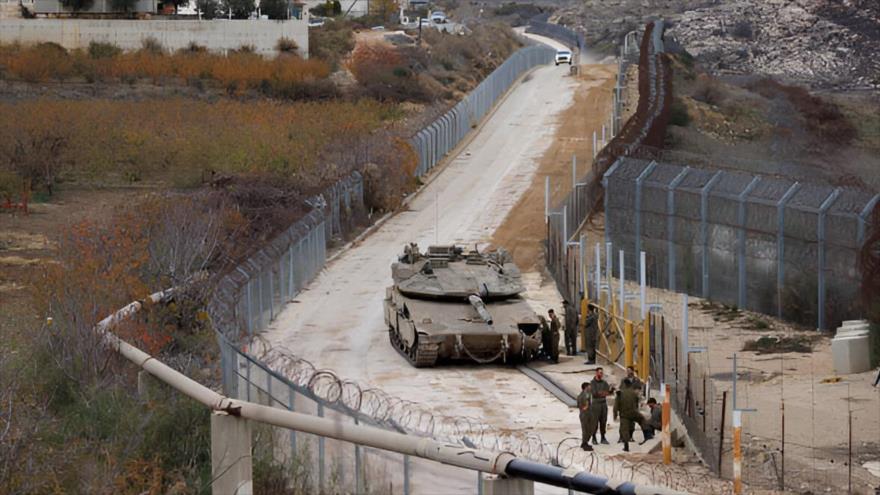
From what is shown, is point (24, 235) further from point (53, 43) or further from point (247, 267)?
point (53, 43)

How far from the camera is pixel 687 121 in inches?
3137

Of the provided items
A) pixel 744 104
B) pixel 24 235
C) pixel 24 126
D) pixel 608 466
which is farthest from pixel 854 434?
pixel 744 104

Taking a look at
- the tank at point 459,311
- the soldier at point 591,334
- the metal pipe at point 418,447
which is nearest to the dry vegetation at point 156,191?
the metal pipe at point 418,447

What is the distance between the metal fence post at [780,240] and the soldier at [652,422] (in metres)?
12.8

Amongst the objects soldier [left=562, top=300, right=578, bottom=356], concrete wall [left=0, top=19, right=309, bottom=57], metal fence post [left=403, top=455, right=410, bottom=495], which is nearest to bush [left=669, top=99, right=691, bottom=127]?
concrete wall [left=0, top=19, right=309, bottom=57]

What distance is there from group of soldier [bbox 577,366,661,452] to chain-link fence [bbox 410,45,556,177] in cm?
3584

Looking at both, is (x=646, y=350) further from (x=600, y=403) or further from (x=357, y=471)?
(x=357, y=471)

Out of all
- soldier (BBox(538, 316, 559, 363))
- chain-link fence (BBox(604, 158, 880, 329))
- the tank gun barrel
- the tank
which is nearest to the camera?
the tank

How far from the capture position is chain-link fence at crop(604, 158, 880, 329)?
36344 mm

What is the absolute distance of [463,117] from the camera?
7250cm

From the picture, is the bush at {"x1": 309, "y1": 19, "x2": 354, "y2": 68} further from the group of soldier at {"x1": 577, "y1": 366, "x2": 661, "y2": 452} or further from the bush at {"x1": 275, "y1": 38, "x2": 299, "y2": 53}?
the group of soldier at {"x1": 577, "y1": 366, "x2": 661, "y2": 452}

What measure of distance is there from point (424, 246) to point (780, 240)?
1449cm

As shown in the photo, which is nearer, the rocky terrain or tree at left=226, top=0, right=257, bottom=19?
tree at left=226, top=0, right=257, bottom=19

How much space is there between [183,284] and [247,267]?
16.1 ft
